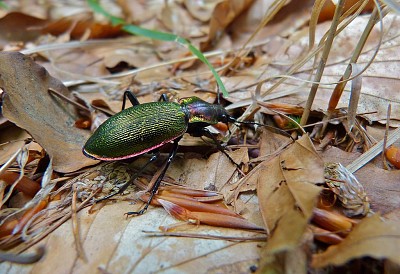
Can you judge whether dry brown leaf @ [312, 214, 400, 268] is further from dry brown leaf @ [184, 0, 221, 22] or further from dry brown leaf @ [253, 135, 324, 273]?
dry brown leaf @ [184, 0, 221, 22]


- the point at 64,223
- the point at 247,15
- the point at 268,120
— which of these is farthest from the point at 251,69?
the point at 64,223

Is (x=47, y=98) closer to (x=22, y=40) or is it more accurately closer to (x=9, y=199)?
(x=9, y=199)

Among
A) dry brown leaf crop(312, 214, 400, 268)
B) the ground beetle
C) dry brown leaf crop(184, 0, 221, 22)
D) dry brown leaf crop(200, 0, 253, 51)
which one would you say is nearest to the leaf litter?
dry brown leaf crop(312, 214, 400, 268)

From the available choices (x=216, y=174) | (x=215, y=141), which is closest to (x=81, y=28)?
(x=215, y=141)

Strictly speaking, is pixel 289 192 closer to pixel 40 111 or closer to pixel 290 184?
pixel 290 184

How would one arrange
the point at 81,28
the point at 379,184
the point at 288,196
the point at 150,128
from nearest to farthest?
the point at 288,196 → the point at 379,184 → the point at 150,128 → the point at 81,28

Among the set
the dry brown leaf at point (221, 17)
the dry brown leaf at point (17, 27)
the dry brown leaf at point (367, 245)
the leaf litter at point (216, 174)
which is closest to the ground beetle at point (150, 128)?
the leaf litter at point (216, 174)
